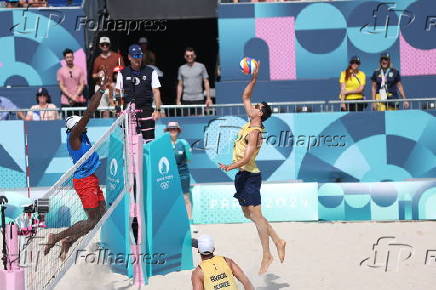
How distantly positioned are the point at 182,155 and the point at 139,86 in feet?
8.05

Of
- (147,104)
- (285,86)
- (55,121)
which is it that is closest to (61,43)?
(55,121)

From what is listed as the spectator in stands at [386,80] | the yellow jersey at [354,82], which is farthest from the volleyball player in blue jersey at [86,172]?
the spectator in stands at [386,80]

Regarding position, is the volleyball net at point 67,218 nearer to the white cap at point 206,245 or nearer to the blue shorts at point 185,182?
the white cap at point 206,245

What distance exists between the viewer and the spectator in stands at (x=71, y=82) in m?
15.6

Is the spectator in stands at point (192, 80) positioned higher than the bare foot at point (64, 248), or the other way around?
the spectator in stands at point (192, 80)

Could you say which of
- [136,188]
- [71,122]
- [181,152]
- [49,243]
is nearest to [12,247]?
[49,243]

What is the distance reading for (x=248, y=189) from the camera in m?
10.7
